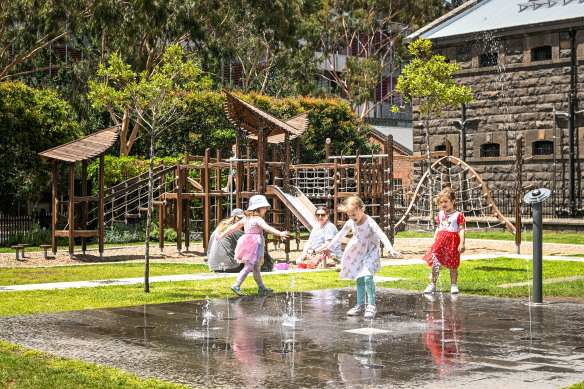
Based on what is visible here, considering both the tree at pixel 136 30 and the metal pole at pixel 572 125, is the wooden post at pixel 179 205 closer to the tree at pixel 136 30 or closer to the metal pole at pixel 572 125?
the tree at pixel 136 30

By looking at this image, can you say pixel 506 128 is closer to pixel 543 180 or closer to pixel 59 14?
pixel 543 180

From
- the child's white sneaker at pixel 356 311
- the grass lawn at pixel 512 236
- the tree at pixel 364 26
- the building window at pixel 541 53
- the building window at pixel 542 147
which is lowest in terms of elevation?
the child's white sneaker at pixel 356 311

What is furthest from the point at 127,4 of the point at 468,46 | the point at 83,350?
the point at 83,350

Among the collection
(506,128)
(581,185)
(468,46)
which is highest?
(468,46)

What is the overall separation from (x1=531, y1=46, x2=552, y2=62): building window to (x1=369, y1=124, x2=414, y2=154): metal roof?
1943cm

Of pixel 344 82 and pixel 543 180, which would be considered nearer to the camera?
pixel 543 180

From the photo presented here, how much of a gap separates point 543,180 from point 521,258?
1239 cm

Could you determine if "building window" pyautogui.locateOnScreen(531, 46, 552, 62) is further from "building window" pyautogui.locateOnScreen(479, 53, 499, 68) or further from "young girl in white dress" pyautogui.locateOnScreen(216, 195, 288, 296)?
"young girl in white dress" pyautogui.locateOnScreen(216, 195, 288, 296)

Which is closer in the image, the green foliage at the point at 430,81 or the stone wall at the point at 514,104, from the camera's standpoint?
the green foliage at the point at 430,81

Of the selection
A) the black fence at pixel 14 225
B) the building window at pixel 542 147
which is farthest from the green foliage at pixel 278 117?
the building window at pixel 542 147

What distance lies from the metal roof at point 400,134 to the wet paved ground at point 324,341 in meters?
40.7

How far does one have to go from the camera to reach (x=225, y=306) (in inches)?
467

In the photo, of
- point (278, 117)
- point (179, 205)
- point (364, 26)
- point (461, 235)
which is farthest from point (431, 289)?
point (364, 26)

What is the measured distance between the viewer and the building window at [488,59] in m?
Answer: 33.3
